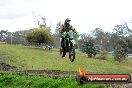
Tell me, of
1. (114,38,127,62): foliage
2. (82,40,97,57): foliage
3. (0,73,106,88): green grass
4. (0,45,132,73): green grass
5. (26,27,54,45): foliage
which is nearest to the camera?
(0,73,106,88): green grass

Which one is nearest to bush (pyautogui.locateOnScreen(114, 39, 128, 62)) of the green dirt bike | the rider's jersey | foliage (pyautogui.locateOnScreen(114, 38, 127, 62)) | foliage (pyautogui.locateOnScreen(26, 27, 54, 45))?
foliage (pyautogui.locateOnScreen(114, 38, 127, 62))

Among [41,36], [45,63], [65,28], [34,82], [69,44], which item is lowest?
[34,82]

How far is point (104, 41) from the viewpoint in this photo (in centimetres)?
12800

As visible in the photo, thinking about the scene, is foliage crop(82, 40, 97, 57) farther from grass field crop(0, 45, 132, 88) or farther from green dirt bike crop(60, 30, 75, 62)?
green dirt bike crop(60, 30, 75, 62)

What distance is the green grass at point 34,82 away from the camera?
32275mm

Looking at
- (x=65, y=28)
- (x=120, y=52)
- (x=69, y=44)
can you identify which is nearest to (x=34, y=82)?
(x=69, y=44)

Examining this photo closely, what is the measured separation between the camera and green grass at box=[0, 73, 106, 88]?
1271 inches

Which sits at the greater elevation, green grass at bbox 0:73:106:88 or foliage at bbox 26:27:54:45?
foliage at bbox 26:27:54:45

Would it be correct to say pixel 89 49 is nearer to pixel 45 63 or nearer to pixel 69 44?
pixel 45 63

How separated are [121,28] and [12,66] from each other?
2589 inches

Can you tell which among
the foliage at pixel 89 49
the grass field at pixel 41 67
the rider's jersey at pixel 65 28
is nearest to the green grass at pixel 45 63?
the grass field at pixel 41 67

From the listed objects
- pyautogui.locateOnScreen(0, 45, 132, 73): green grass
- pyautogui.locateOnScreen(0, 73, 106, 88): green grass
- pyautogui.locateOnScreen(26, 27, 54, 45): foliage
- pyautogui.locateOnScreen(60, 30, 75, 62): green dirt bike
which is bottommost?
pyautogui.locateOnScreen(0, 73, 106, 88): green grass

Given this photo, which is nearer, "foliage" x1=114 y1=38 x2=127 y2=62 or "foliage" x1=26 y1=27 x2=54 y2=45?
"foliage" x1=114 y1=38 x2=127 y2=62

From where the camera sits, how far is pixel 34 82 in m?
37.3
